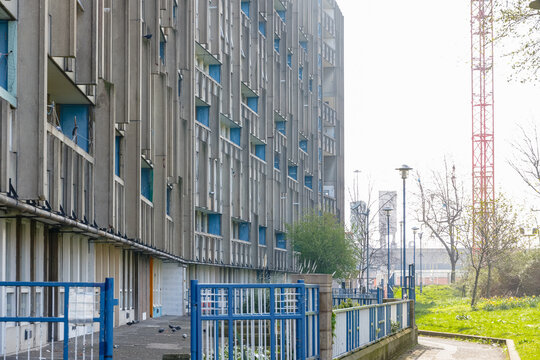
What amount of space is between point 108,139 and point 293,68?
41.5 meters

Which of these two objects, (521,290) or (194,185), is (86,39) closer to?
(194,185)

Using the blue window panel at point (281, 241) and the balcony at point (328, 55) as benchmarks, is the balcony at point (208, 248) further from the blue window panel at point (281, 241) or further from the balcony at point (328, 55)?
the balcony at point (328, 55)

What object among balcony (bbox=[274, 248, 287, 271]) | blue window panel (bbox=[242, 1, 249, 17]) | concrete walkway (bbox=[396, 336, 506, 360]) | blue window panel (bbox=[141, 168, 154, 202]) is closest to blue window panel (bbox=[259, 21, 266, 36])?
blue window panel (bbox=[242, 1, 249, 17])

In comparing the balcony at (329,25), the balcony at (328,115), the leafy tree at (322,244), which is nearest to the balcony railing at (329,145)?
the balcony at (328,115)

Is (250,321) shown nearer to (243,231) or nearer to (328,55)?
(243,231)

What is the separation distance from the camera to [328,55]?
80.8 m

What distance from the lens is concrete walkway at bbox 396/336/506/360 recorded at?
26969 millimetres

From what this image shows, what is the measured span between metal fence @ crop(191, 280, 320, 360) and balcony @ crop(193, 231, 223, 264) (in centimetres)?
2489

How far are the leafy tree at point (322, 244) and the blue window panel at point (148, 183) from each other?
26.7 meters

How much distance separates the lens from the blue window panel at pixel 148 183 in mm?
33156

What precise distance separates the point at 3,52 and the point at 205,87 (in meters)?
25.5

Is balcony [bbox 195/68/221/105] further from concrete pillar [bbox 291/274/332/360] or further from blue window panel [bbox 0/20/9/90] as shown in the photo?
concrete pillar [bbox 291/274/332/360]

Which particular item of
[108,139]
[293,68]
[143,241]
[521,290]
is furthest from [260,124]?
[108,139]

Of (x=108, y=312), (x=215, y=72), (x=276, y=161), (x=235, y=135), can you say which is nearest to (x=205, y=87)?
(x=215, y=72)
